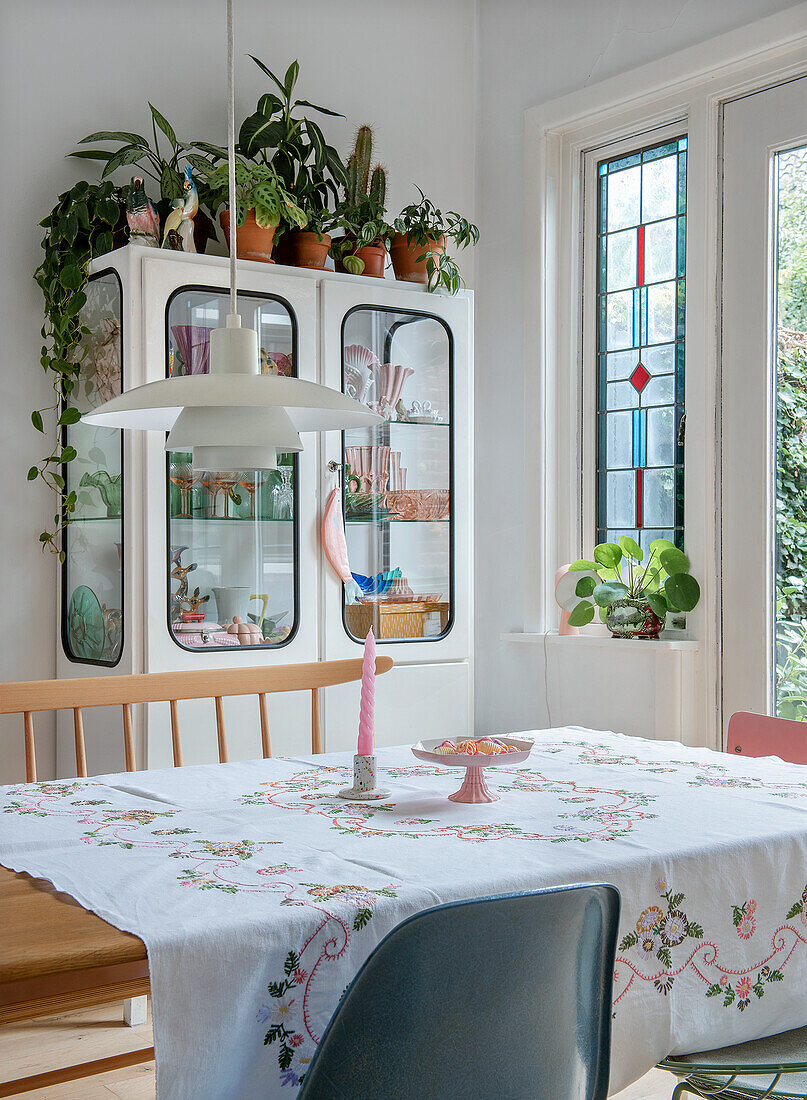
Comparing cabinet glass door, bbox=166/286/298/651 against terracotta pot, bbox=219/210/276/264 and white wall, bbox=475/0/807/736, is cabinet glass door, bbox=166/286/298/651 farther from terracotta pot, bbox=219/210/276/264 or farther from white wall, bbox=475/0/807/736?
white wall, bbox=475/0/807/736

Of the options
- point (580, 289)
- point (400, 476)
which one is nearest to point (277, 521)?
point (400, 476)

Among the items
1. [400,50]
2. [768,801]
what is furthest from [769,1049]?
[400,50]

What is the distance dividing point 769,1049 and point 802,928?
6.1 inches

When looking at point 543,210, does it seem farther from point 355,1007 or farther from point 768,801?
point 355,1007

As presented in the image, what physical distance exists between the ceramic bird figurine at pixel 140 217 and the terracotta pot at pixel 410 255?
0.77 meters

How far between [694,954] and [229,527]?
1.89 metres

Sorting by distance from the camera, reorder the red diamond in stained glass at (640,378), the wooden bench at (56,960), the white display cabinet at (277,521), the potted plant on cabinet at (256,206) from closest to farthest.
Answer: the wooden bench at (56,960) → the white display cabinet at (277,521) → the potted plant on cabinet at (256,206) → the red diamond in stained glass at (640,378)

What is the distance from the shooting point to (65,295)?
2.96m

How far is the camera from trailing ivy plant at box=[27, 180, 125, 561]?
285 centimetres

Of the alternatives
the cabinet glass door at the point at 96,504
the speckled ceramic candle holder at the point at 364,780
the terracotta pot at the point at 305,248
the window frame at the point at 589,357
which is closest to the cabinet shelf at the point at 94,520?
the cabinet glass door at the point at 96,504

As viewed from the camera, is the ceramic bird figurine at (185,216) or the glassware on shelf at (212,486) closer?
the ceramic bird figurine at (185,216)

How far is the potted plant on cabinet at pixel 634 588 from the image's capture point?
10.3 feet

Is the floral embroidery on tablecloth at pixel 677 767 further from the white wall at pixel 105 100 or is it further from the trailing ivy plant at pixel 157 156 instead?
the trailing ivy plant at pixel 157 156

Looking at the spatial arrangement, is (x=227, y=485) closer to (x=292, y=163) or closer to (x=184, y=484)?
(x=184, y=484)
